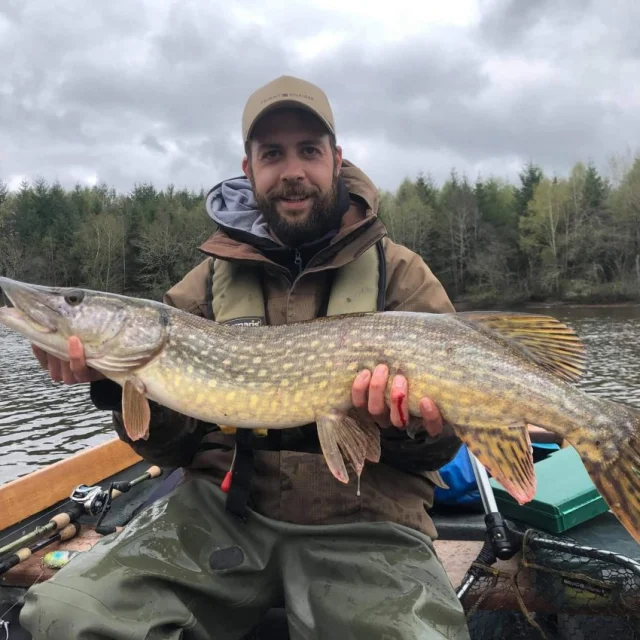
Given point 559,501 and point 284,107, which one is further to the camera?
point 284,107

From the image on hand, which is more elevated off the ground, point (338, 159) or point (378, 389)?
point (338, 159)

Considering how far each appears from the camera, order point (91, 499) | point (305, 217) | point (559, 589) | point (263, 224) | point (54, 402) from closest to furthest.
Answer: point (559, 589)
point (305, 217)
point (263, 224)
point (91, 499)
point (54, 402)

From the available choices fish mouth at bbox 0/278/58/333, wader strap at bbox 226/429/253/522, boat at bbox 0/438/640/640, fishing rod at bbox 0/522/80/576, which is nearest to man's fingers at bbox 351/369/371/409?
wader strap at bbox 226/429/253/522

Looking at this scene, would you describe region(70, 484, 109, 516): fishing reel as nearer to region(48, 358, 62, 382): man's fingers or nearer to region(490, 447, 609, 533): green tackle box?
region(48, 358, 62, 382): man's fingers

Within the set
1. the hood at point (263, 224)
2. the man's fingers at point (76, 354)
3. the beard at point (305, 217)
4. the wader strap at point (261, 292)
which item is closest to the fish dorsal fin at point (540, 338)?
the wader strap at point (261, 292)

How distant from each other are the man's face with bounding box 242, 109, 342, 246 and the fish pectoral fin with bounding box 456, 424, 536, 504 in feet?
3.87

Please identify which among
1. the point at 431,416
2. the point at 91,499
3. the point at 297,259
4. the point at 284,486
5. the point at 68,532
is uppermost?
the point at 297,259

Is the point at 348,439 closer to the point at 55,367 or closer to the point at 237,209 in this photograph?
the point at 55,367

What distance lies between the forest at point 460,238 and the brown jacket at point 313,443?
30.7 meters

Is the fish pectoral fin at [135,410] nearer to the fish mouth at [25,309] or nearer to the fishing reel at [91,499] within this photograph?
the fish mouth at [25,309]

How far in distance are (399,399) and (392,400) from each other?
1.0 inches

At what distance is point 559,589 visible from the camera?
2.21 meters

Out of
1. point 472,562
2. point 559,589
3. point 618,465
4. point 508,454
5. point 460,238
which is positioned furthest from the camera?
point 460,238

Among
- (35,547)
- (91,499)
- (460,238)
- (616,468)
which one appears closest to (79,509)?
(91,499)
